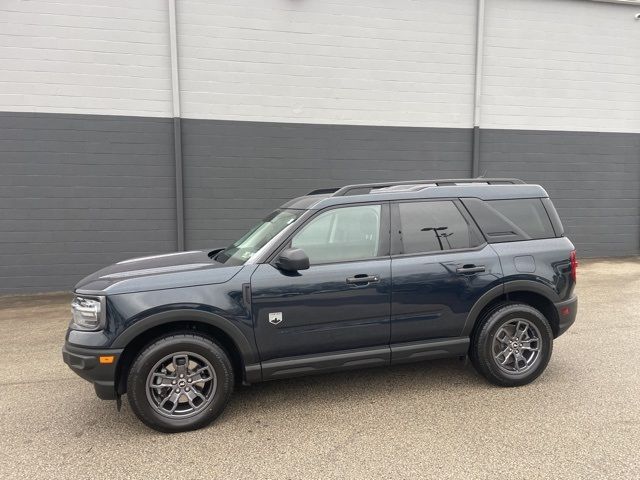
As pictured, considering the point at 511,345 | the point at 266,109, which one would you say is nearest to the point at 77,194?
the point at 266,109

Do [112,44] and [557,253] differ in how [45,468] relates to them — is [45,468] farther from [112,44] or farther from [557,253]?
[112,44]

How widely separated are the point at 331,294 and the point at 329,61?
673cm

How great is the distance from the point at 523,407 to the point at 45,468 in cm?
355

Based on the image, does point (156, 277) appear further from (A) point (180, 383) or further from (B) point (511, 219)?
(B) point (511, 219)

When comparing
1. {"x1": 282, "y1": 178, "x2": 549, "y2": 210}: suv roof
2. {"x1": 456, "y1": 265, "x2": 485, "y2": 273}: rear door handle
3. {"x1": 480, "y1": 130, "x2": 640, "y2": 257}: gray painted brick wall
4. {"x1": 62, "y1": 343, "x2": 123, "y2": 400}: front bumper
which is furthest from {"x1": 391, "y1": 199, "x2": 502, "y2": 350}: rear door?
{"x1": 480, "y1": 130, "x2": 640, "y2": 257}: gray painted brick wall

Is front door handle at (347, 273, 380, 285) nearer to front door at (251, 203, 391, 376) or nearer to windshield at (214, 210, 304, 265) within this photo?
front door at (251, 203, 391, 376)

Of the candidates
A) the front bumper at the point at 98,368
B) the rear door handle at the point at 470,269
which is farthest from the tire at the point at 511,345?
the front bumper at the point at 98,368

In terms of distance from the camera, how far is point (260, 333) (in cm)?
342

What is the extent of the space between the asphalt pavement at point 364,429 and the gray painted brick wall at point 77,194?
12.7 feet

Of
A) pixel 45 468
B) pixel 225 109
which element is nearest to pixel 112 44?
pixel 225 109

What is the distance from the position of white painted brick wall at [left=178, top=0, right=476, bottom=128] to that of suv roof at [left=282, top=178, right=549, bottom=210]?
507 cm

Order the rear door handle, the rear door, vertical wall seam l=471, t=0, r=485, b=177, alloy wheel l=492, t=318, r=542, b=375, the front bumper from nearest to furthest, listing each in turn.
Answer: the front bumper → the rear door → the rear door handle → alloy wheel l=492, t=318, r=542, b=375 → vertical wall seam l=471, t=0, r=485, b=177

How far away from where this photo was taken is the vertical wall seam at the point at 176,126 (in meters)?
8.14

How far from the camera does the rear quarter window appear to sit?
4.05m
